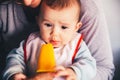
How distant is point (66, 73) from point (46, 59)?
71 millimetres

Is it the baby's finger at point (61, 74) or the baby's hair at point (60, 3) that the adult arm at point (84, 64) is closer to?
the baby's finger at point (61, 74)

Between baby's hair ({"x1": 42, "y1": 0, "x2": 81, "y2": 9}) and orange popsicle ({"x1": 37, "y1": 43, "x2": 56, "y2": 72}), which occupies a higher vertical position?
baby's hair ({"x1": 42, "y1": 0, "x2": 81, "y2": 9})

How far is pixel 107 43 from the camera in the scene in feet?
2.79

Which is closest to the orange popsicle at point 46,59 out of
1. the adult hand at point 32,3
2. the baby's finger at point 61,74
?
the baby's finger at point 61,74

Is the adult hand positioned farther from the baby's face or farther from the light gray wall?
the light gray wall

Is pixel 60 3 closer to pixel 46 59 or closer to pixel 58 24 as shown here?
pixel 58 24

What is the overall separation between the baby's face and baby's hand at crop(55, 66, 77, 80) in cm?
7

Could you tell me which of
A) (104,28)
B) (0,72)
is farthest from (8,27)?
(104,28)

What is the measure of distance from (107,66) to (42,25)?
0.25 m

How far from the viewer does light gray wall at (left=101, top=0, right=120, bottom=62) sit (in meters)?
0.85

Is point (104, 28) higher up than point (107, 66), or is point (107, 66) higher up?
point (104, 28)

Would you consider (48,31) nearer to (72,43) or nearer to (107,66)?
(72,43)

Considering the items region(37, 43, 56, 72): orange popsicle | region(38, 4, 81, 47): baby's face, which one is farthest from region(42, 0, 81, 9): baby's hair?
region(37, 43, 56, 72): orange popsicle

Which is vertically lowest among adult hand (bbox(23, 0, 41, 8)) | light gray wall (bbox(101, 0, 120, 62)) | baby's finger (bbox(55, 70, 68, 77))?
baby's finger (bbox(55, 70, 68, 77))
